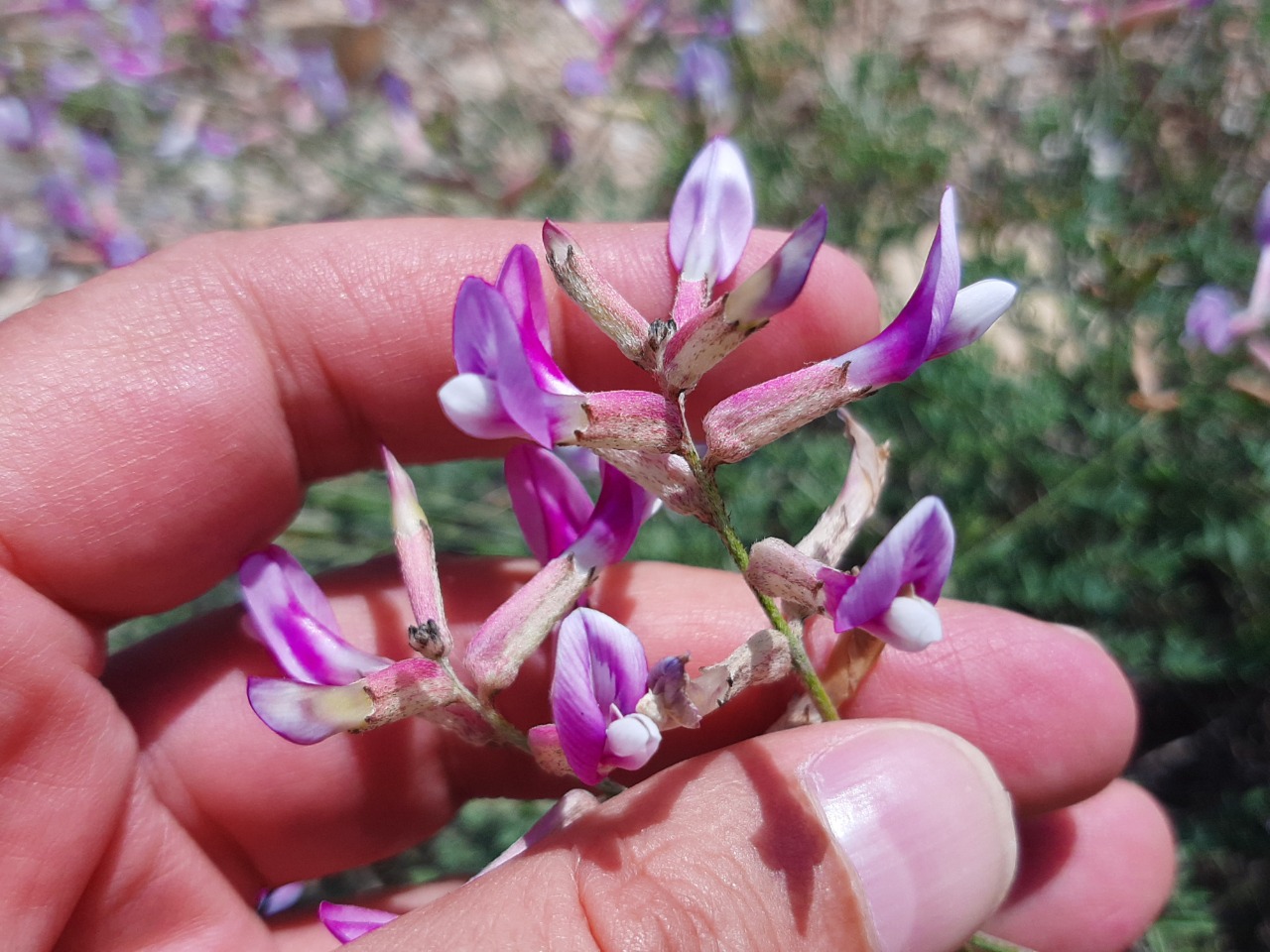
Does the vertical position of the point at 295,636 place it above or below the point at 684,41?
below

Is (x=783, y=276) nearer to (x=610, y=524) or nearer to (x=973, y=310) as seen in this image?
(x=973, y=310)

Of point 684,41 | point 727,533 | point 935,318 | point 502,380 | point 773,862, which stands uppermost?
point 684,41

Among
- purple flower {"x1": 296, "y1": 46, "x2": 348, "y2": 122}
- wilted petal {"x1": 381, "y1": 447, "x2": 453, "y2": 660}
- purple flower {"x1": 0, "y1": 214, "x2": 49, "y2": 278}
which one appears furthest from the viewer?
purple flower {"x1": 296, "y1": 46, "x2": 348, "y2": 122}

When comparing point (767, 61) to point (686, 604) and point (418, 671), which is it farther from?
point (418, 671)

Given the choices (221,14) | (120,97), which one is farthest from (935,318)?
(120,97)

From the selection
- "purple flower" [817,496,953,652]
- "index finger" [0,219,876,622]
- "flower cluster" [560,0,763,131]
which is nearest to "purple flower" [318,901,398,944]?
"index finger" [0,219,876,622]

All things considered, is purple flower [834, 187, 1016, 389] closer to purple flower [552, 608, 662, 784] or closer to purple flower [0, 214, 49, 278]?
purple flower [552, 608, 662, 784]

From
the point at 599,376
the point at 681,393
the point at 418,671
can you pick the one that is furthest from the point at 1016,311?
the point at 418,671
